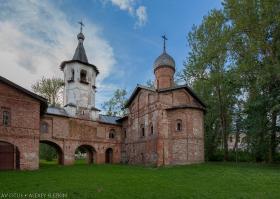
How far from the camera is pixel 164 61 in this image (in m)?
28.1

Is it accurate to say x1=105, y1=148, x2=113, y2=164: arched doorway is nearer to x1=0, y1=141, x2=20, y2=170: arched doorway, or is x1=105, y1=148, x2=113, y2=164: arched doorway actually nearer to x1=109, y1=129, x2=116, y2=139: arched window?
x1=109, y1=129, x2=116, y2=139: arched window

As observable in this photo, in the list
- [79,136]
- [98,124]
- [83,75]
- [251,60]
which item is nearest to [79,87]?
[83,75]

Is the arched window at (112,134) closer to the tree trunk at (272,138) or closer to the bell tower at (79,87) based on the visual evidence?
the bell tower at (79,87)

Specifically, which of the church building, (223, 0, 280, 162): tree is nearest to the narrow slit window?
the church building

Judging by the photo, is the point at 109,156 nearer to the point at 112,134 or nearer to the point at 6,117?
the point at 112,134

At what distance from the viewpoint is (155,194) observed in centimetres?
1016

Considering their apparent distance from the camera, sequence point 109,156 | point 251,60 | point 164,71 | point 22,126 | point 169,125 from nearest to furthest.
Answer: point 22,126 < point 251,60 < point 169,125 < point 164,71 < point 109,156

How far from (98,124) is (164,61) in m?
10.1

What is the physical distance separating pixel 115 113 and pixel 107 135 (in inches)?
536

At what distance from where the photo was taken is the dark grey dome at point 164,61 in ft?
92.0

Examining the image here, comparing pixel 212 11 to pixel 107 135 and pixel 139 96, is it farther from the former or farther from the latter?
pixel 107 135

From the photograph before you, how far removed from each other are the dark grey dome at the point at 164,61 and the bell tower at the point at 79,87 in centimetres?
788

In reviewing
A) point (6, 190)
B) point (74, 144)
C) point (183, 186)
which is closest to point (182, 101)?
point (74, 144)

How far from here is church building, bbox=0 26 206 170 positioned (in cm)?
1884
